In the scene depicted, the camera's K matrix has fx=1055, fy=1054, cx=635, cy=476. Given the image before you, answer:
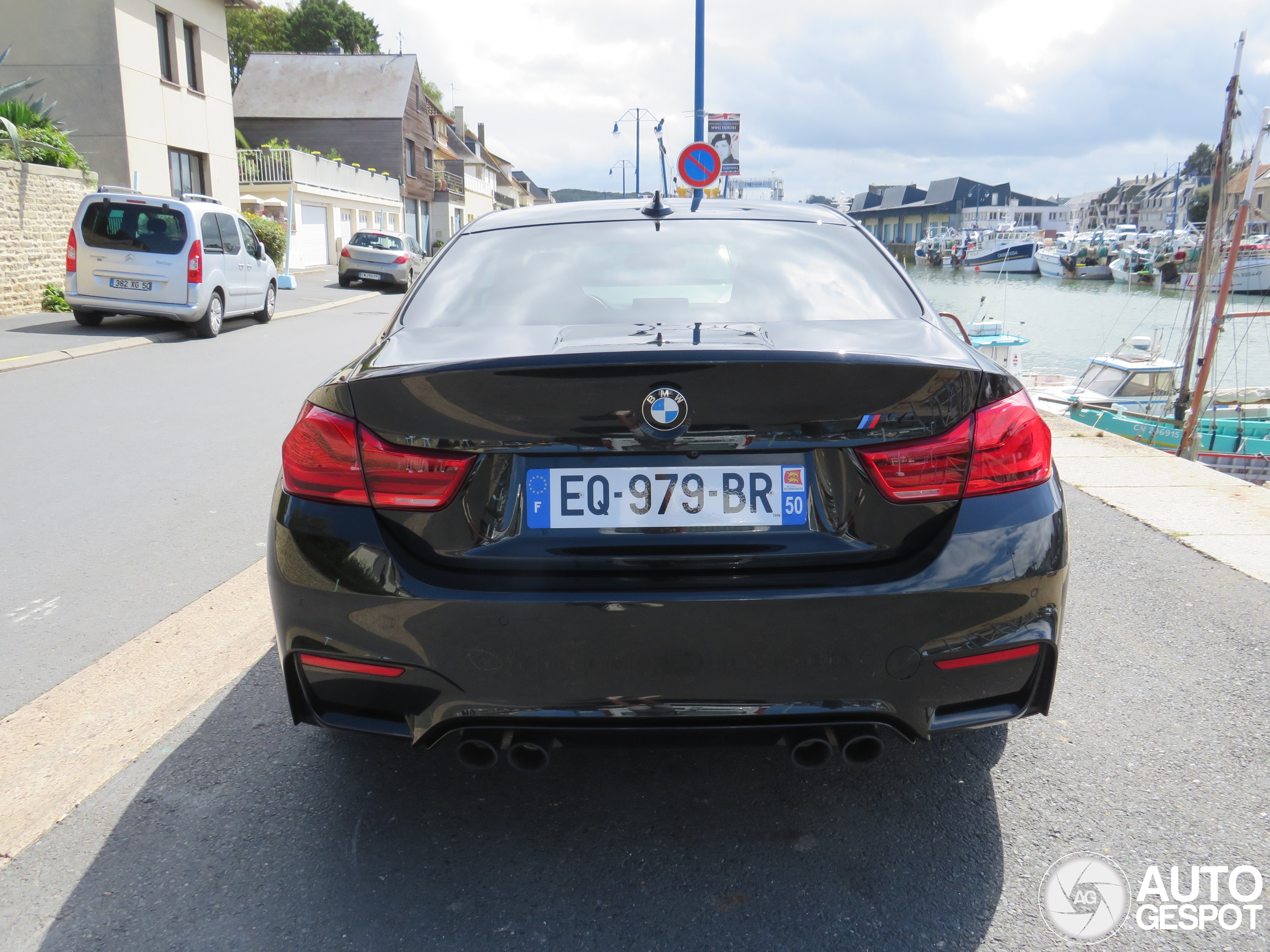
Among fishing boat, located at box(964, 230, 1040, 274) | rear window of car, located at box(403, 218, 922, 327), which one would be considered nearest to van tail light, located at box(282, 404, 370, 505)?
rear window of car, located at box(403, 218, 922, 327)

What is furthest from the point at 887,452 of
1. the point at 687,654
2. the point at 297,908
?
the point at 297,908

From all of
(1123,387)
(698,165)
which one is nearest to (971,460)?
(698,165)

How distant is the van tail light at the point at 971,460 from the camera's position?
2164 mm

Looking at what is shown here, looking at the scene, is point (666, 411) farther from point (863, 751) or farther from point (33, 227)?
point (33, 227)

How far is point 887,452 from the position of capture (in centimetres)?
216

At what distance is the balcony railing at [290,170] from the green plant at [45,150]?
16.9 metres

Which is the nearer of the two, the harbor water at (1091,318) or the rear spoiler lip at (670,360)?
the rear spoiler lip at (670,360)

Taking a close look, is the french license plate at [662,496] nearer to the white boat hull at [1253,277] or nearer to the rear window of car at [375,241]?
the rear window of car at [375,241]

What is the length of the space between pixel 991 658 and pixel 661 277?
158 centimetres

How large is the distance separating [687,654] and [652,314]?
91 centimetres

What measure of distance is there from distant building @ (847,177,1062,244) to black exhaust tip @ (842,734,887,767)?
144m

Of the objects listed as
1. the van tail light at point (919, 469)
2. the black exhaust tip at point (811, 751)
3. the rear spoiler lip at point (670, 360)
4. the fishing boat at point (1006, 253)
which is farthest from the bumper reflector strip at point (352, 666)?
the fishing boat at point (1006, 253)

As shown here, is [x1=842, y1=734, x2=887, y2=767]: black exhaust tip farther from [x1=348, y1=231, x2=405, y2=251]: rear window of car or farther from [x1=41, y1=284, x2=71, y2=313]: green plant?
[x1=348, y1=231, x2=405, y2=251]: rear window of car

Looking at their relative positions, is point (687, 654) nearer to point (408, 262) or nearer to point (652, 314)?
point (652, 314)
